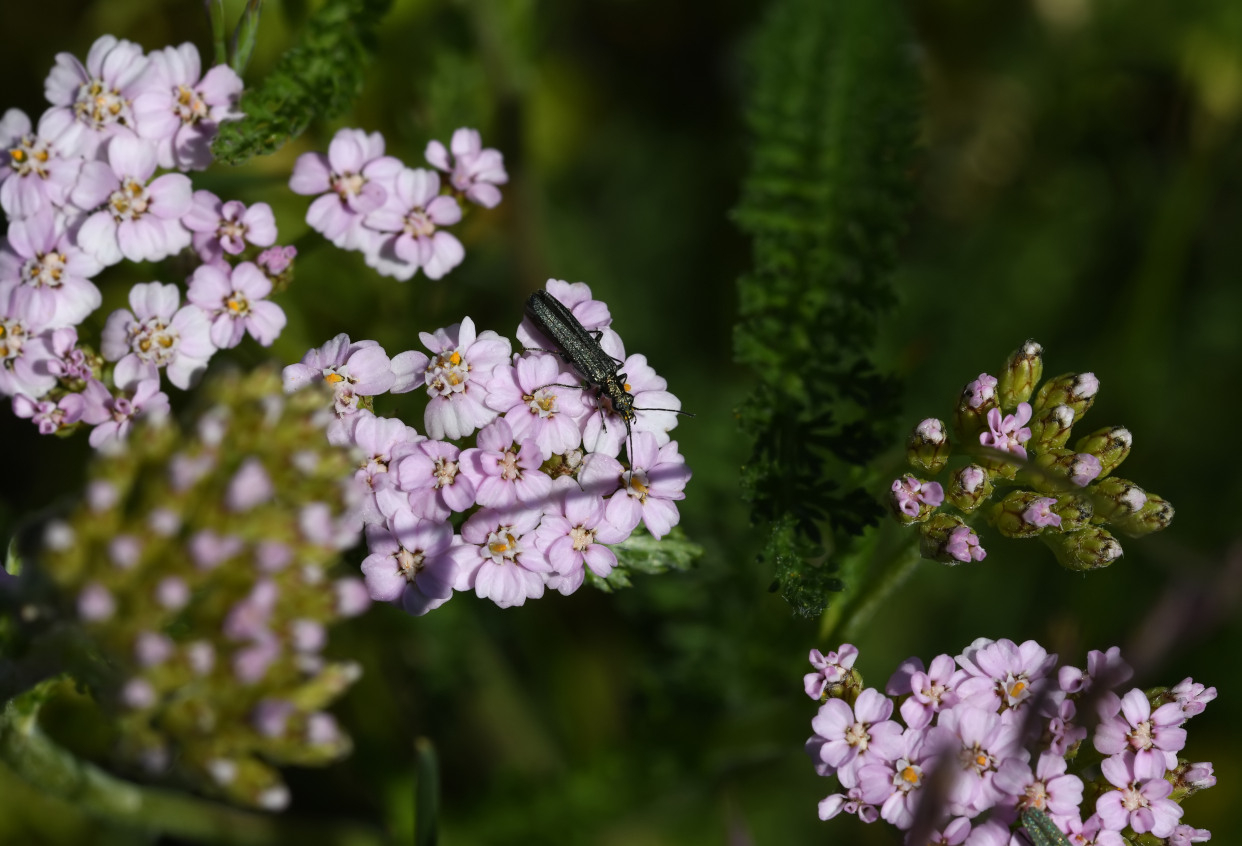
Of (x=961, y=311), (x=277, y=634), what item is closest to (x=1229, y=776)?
(x=961, y=311)

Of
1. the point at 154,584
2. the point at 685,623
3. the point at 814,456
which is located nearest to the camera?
the point at 154,584

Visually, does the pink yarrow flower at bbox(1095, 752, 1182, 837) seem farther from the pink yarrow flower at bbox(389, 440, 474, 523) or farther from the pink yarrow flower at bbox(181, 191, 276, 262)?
the pink yarrow flower at bbox(181, 191, 276, 262)

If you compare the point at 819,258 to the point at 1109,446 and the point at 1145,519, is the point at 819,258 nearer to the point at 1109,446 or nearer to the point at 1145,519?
the point at 1109,446

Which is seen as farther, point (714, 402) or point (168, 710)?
point (714, 402)

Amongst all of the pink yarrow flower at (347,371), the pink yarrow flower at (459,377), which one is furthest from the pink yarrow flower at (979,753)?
the pink yarrow flower at (347,371)

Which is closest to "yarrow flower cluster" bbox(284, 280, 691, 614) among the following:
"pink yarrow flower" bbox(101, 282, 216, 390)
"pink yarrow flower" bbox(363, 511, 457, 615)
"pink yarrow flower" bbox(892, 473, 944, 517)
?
"pink yarrow flower" bbox(363, 511, 457, 615)

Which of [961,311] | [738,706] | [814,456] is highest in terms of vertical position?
[961,311]

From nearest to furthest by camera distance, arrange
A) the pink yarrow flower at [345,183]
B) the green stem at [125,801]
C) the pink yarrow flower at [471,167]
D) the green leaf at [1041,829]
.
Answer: the green leaf at [1041,829], the green stem at [125,801], the pink yarrow flower at [345,183], the pink yarrow flower at [471,167]

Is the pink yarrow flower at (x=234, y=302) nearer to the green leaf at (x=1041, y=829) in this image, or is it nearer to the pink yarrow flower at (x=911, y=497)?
the pink yarrow flower at (x=911, y=497)

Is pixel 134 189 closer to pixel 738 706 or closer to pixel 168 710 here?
pixel 168 710
